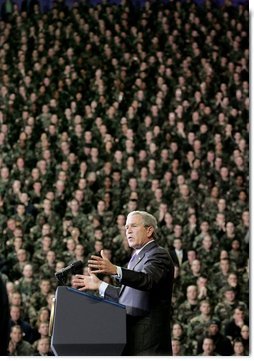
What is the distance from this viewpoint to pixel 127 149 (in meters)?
6.22

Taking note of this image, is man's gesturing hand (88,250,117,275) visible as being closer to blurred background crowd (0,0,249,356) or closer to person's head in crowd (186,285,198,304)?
blurred background crowd (0,0,249,356)

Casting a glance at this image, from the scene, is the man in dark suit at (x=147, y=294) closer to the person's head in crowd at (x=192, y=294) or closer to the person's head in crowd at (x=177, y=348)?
the person's head in crowd at (x=177, y=348)

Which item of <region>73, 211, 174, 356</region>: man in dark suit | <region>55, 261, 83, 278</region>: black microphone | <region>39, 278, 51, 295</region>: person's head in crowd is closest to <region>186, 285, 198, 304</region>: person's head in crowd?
<region>39, 278, 51, 295</region>: person's head in crowd

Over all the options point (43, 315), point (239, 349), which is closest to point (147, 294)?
point (239, 349)

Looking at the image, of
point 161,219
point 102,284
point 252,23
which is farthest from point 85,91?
point 102,284

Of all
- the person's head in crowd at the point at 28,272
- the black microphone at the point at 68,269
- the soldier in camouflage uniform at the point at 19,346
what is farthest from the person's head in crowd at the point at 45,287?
the black microphone at the point at 68,269

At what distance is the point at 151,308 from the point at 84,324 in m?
0.25

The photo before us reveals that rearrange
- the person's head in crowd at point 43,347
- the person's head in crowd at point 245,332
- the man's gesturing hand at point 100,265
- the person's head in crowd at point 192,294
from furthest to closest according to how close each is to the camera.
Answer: the person's head in crowd at point 192,294 → the person's head in crowd at point 245,332 → the person's head in crowd at point 43,347 → the man's gesturing hand at point 100,265

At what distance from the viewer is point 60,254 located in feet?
17.8

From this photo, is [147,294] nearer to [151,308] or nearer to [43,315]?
[151,308]

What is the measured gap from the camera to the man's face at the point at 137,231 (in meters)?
2.44

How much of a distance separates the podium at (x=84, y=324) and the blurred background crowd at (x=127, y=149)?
95.0 inches

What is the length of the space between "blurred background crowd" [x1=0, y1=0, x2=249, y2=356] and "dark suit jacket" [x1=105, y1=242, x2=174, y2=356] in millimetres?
2340

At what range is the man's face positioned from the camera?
244 centimetres
